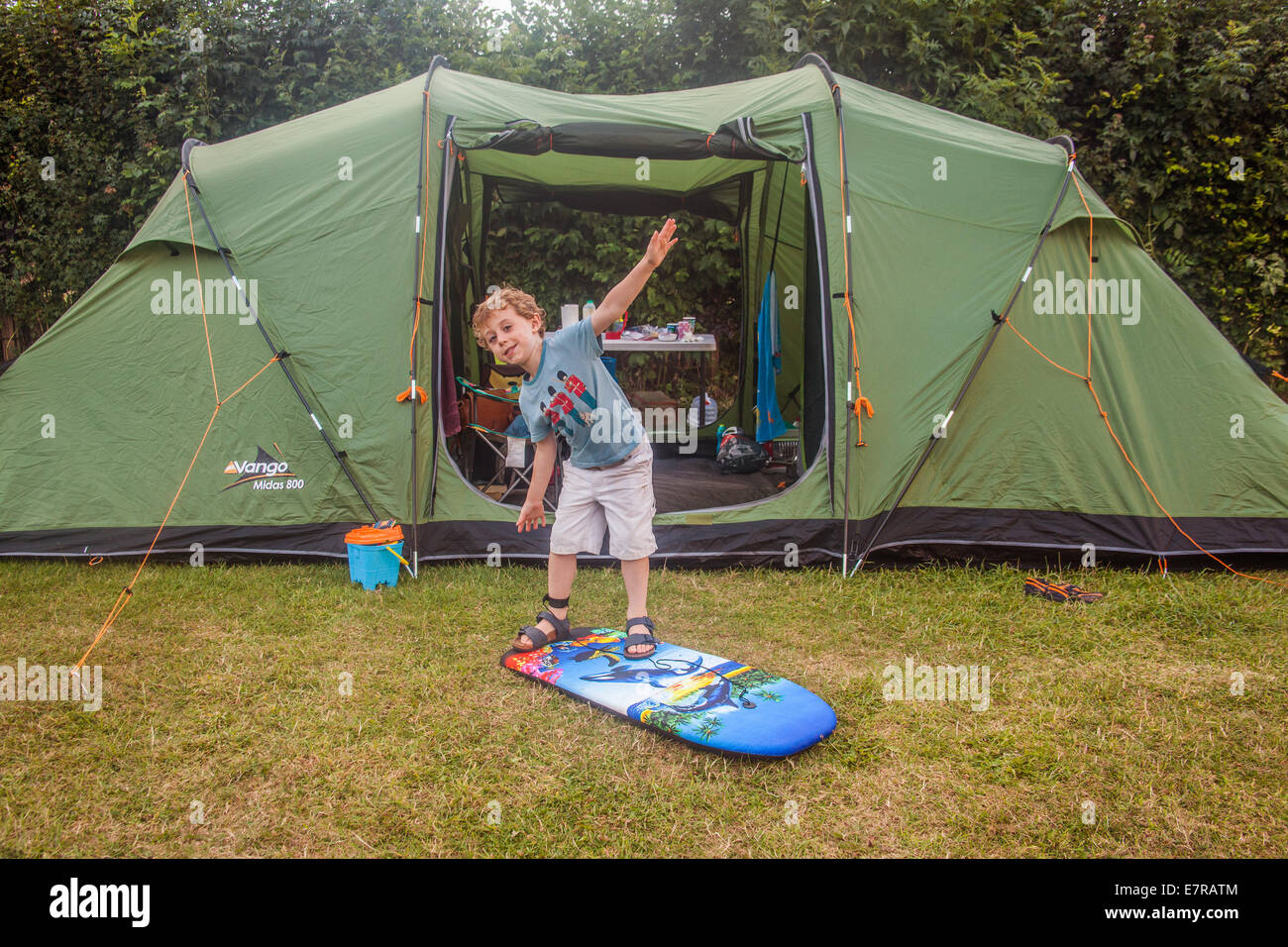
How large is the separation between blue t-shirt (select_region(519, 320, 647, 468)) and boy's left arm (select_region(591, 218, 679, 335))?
0.68 ft

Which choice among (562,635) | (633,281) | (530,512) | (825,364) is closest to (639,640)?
(562,635)

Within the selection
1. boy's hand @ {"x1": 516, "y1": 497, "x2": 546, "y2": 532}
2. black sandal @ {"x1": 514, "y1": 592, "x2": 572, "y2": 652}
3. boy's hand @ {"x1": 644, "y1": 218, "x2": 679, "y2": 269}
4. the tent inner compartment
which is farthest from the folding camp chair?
boy's hand @ {"x1": 644, "y1": 218, "x2": 679, "y2": 269}

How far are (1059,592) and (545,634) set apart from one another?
2.04 m

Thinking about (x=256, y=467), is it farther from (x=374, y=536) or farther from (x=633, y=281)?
(x=633, y=281)

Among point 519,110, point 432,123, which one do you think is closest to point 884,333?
point 519,110

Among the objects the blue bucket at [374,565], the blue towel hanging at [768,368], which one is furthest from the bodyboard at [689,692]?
the blue towel hanging at [768,368]

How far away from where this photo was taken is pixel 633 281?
8.23 feet

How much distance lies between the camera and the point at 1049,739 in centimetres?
234

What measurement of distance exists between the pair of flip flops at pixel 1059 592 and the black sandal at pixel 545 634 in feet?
6.23

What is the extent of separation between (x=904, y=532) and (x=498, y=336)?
2.08 meters

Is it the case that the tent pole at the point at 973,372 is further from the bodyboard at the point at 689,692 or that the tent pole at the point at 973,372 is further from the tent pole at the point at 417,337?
the tent pole at the point at 417,337

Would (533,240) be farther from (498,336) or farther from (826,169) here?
(498,336)

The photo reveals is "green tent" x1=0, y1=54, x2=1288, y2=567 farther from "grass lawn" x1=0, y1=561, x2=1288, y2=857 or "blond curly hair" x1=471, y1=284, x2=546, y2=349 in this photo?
"blond curly hair" x1=471, y1=284, x2=546, y2=349

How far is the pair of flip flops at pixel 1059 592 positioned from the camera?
339 centimetres
